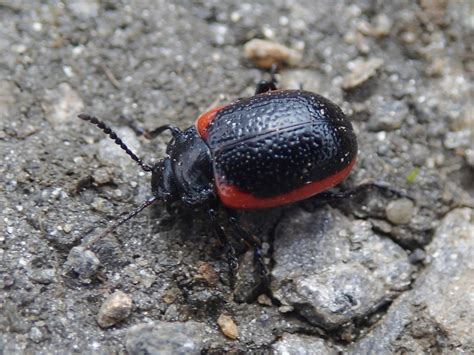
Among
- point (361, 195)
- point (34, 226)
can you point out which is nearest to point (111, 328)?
point (34, 226)

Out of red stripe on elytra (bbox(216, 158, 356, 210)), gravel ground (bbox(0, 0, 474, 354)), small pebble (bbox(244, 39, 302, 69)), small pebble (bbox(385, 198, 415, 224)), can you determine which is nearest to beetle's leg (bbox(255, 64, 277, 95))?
gravel ground (bbox(0, 0, 474, 354))

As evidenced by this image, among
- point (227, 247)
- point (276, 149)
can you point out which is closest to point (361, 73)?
point (276, 149)

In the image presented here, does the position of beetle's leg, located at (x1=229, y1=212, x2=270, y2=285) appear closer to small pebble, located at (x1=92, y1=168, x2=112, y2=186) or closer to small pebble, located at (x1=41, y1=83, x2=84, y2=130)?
small pebble, located at (x1=92, y1=168, x2=112, y2=186)

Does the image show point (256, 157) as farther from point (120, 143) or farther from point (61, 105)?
point (61, 105)

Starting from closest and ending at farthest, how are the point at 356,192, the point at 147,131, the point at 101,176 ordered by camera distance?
the point at 101,176 < the point at 356,192 < the point at 147,131

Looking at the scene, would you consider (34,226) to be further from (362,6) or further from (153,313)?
(362,6)

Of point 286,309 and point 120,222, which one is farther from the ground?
point 120,222
